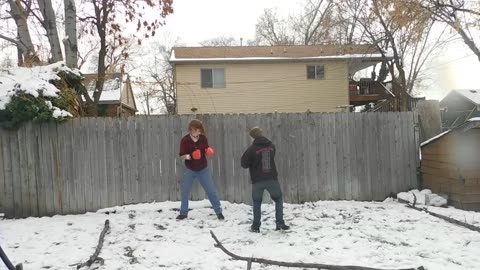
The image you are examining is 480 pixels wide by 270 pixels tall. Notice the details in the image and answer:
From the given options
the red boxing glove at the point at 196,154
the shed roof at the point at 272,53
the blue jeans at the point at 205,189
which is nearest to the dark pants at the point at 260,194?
the blue jeans at the point at 205,189

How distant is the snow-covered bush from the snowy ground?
68.6 inches

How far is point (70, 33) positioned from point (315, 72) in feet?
51.4

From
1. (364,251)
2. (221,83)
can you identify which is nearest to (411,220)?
(364,251)

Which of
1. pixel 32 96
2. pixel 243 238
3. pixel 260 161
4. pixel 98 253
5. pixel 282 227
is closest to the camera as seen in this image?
pixel 98 253

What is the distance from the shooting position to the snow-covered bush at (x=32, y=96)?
292 inches

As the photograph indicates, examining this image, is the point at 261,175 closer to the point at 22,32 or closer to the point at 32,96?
the point at 32,96

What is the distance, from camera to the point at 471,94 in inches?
1315

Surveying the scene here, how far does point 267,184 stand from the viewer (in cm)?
673

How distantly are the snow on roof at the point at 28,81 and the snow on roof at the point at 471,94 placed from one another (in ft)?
100

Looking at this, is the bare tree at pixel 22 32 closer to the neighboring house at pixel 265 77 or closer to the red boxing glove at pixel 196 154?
the red boxing glove at pixel 196 154

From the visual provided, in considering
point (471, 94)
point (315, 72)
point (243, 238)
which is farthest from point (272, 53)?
point (471, 94)

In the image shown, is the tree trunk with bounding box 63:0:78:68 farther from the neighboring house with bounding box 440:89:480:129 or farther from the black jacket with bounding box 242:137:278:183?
the neighboring house with bounding box 440:89:480:129

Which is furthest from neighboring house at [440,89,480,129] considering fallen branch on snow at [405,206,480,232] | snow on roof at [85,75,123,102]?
fallen branch on snow at [405,206,480,232]

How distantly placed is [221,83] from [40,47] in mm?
12744
